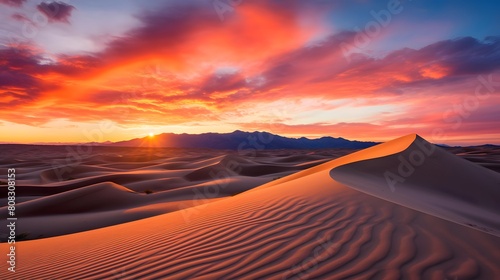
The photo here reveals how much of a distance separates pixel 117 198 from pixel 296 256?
1082 centimetres

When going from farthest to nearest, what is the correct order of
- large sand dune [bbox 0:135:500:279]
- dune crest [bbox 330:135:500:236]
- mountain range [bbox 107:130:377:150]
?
mountain range [bbox 107:130:377:150]
dune crest [bbox 330:135:500:236]
large sand dune [bbox 0:135:500:279]

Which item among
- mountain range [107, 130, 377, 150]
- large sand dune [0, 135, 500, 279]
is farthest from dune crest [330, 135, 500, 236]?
mountain range [107, 130, 377, 150]

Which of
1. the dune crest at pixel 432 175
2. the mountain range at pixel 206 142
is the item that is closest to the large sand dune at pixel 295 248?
the dune crest at pixel 432 175

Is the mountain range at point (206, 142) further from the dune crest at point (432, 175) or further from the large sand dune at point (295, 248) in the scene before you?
the large sand dune at point (295, 248)

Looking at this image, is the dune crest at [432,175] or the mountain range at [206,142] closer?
the dune crest at [432,175]

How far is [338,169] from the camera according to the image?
26.5ft

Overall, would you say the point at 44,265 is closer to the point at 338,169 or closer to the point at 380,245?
the point at 380,245

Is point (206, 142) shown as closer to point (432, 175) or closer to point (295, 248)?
point (432, 175)

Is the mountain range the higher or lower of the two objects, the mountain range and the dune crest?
the higher

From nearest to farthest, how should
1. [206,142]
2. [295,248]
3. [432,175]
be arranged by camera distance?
[295,248]
[432,175]
[206,142]

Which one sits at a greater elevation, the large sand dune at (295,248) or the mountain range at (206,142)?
the mountain range at (206,142)

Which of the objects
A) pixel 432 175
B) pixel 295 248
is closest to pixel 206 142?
pixel 432 175

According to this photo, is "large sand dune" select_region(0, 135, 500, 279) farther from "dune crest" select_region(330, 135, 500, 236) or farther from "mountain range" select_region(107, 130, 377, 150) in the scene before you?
"mountain range" select_region(107, 130, 377, 150)

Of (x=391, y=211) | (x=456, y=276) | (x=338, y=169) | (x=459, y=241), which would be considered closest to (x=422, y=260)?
(x=456, y=276)
